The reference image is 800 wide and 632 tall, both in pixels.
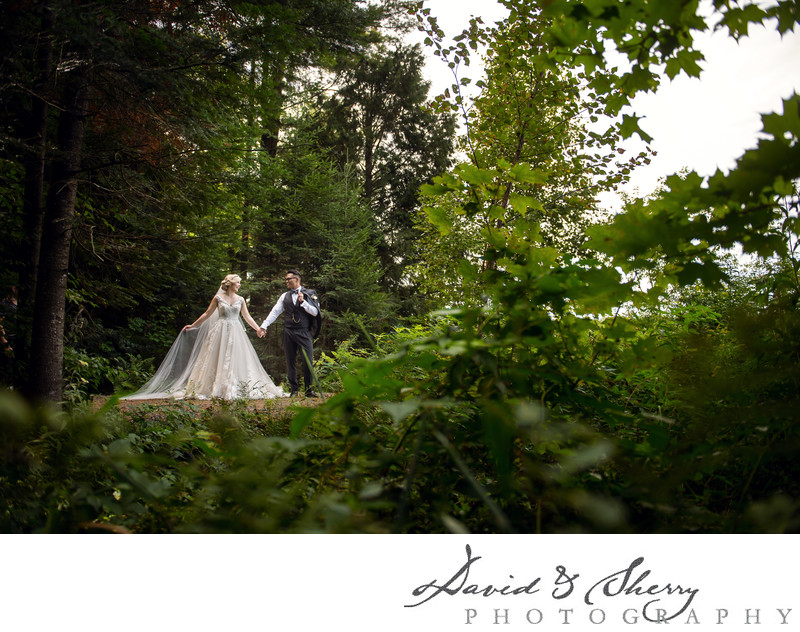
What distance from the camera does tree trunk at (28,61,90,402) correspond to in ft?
13.8

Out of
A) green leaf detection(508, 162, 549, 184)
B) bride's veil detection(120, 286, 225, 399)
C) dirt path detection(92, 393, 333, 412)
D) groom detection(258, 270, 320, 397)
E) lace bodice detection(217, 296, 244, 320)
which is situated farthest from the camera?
groom detection(258, 270, 320, 397)

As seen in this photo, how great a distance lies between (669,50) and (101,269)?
823 centimetres

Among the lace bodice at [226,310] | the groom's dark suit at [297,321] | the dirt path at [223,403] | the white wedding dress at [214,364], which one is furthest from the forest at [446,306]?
the groom's dark suit at [297,321]

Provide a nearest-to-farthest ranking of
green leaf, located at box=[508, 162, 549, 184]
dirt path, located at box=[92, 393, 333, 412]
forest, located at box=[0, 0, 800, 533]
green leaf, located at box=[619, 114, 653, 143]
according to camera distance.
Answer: forest, located at box=[0, 0, 800, 533] → green leaf, located at box=[508, 162, 549, 184] → green leaf, located at box=[619, 114, 653, 143] → dirt path, located at box=[92, 393, 333, 412]

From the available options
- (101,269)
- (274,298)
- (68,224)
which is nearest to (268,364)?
(274,298)

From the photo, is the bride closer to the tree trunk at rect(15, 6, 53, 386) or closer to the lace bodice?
the lace bodice

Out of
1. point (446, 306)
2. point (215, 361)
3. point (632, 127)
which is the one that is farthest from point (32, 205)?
point (632, 127)

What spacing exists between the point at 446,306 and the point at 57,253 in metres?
3.65

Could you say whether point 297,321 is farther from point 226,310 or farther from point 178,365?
point 178,365

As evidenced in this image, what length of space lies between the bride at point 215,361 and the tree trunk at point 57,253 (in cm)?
390

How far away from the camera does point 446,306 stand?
4.70m

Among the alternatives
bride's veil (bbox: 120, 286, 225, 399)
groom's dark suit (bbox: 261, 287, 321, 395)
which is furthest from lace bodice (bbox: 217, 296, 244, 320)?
groom's dark suit (bbox: 261, 287, 321, 395)
